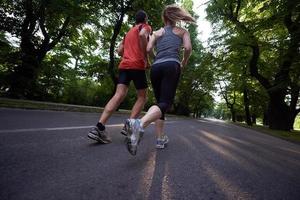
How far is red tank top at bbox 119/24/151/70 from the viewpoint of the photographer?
14.2ft

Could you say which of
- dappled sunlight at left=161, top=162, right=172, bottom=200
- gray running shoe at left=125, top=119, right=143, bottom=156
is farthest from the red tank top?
dappled sunlight at left=161, top=162, right=172, bottom=200

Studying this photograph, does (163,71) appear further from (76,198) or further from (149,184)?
(76,198)

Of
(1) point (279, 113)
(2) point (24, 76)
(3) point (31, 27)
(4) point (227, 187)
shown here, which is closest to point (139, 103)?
(4) point (227, 187)

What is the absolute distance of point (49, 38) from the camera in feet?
58.3

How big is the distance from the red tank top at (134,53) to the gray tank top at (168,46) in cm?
47

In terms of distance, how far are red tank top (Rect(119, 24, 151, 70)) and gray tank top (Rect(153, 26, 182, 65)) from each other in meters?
0.47

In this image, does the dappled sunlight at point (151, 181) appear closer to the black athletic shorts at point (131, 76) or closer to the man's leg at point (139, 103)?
the man's leg at point (139, 103)

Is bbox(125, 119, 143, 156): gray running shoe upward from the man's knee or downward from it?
downward

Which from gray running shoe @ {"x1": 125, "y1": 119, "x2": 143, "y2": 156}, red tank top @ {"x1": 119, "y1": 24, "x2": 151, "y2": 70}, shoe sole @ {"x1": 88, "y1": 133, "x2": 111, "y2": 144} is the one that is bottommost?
shoe sole @ {"x1": 88, "y1": 133, "x2": 111, "y2": 144}

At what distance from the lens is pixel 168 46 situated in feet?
12.6

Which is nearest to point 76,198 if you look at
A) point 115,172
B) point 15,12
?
point 115,172

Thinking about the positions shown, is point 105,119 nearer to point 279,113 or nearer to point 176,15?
point 176,15

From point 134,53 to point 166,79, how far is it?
0.95 m

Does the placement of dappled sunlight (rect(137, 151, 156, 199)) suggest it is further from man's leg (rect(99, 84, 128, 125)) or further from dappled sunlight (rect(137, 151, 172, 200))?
man's leg (rect(99, 84, 128, 125))
